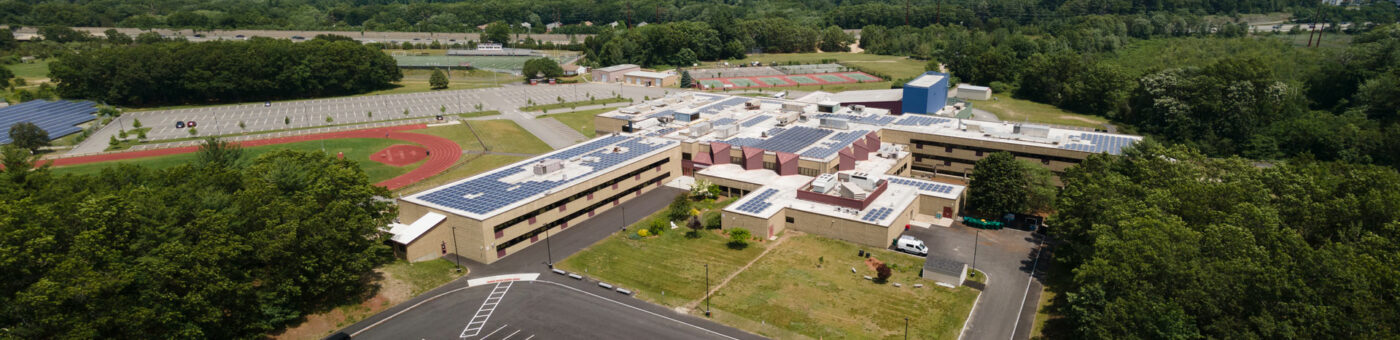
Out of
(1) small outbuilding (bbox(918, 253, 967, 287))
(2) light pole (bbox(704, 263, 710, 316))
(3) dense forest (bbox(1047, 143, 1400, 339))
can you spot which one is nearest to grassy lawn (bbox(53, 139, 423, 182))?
(2) light pole (bbox(704, 263, 710, 316))

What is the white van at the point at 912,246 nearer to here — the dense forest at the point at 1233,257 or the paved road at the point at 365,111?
the dense forest at the point at 1233,257

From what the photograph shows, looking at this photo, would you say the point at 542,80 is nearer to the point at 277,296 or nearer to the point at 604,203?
the point at 604,203

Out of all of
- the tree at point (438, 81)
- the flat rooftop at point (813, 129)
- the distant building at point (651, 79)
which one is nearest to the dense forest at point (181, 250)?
the flat rooftop at point (813, 129)

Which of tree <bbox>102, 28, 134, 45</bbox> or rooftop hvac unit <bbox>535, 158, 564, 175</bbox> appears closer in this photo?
rooftop hvac unit <bbox>535, 158, 564, 175</bbox>

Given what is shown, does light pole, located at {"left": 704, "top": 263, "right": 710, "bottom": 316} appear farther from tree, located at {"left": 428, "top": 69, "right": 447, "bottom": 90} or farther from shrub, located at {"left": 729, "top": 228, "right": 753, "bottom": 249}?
tree, located at {"left": 428, "top": 69, "right": 447, "bottom": 90}

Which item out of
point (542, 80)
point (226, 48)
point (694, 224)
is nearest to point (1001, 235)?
point (694, 224)
